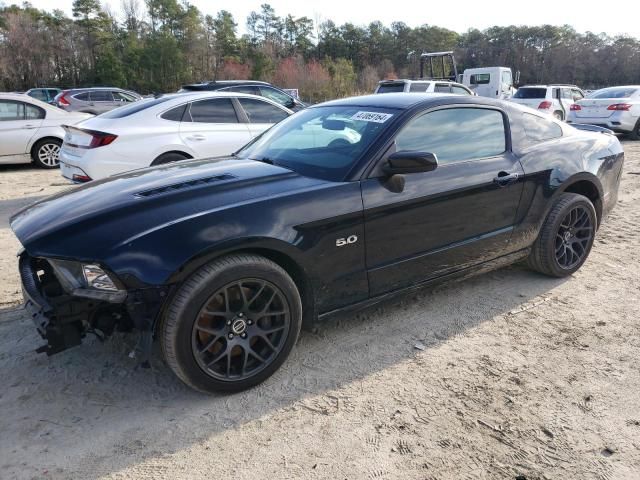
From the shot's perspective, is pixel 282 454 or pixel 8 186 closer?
pixel 282 454

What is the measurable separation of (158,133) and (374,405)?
5003 mm

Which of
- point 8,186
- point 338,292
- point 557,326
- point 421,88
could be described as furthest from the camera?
point 421,88

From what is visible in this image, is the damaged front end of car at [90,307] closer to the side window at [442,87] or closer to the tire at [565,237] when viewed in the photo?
the tire at [565,237]

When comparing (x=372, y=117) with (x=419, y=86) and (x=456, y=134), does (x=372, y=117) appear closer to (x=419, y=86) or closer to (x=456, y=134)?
(x=456, y=134)

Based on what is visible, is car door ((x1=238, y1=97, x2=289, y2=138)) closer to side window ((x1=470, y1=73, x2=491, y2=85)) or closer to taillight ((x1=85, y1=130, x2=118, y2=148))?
taillight ((x1=85, y1=130, x2=118, y2=148))

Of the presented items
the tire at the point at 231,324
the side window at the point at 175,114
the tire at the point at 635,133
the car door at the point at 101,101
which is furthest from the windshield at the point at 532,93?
the tire at the point at 231,324

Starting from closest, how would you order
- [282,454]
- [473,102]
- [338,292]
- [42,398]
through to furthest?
[282,454], [42,398], [338,292], [473,102]

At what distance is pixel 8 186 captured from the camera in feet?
26.4

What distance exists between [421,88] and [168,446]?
12382 millimetres

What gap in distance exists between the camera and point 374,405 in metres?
2.62

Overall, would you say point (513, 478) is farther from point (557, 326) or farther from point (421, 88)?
point (421, 88)

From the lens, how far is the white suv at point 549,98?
55.2 feet

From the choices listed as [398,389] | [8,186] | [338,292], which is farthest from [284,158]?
[8,186]

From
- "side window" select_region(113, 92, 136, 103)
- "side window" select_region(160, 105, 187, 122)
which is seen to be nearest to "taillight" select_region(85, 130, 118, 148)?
"side window" select_region(160, 105, 187, 122)
